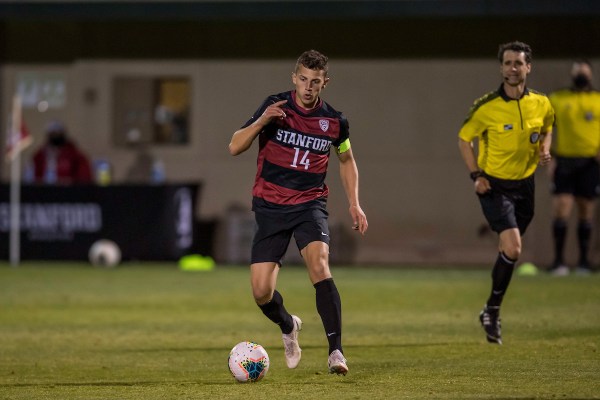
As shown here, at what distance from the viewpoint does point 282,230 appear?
353 inches

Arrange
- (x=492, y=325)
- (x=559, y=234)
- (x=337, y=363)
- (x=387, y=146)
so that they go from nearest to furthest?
(x=337, y=363) < (x=492, y=325) < (x=559, y=234) < (x=387, y=146)

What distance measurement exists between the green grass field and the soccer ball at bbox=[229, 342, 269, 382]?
77 millimetres

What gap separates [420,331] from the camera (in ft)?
38.9

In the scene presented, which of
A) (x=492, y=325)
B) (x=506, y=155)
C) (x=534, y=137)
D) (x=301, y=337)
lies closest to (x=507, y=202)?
(x=506, y=155)

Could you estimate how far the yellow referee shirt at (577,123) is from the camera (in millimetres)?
18156

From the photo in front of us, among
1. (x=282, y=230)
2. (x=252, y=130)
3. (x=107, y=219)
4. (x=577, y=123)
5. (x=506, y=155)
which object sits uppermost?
(x=252, y=130)

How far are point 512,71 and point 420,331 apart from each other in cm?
272

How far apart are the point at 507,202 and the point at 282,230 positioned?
2.72m

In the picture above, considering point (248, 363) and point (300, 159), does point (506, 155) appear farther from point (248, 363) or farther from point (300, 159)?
point (248, 363)

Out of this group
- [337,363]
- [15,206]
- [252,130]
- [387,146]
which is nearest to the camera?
[337,363]

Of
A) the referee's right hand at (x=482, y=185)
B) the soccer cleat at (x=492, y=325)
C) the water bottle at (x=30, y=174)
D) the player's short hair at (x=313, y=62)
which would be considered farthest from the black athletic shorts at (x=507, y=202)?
the water bottle at (x=30, y=174)

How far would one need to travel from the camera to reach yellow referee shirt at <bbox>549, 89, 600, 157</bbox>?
59.6 feet

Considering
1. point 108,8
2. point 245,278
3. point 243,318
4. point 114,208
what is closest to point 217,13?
point 108,8

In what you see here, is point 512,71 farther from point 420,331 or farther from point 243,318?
point 243,318
